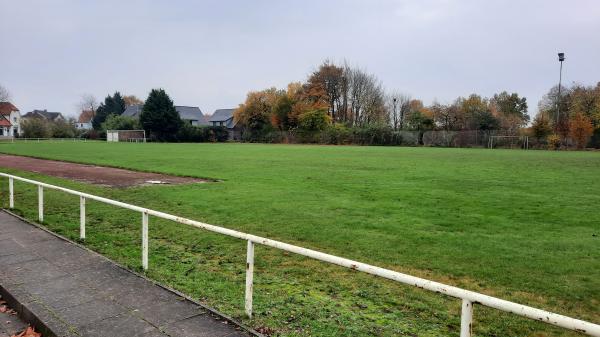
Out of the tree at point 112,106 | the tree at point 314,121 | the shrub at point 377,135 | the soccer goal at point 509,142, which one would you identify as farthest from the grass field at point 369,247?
the tree at point 112,106

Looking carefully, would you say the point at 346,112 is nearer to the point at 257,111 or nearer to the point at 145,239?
the point at 257,111

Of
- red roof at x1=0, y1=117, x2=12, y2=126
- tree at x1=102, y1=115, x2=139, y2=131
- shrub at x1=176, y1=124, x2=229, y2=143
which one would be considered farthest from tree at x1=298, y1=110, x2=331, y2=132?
red roof at x1=0, y1=117, x2=12, y2=126

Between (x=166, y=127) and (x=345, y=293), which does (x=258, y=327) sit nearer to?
(x=345, y=293)

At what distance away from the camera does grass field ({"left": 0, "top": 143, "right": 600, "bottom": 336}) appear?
14.6ft

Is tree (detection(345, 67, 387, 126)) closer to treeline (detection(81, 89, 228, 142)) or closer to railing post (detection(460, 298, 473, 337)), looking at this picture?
treeline (detection(81, 89, 228, 142))

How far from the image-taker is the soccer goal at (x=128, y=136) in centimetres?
6950

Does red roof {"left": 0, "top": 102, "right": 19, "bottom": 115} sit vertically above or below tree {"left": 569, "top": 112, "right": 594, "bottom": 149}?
above

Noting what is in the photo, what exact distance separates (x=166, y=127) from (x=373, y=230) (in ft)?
213

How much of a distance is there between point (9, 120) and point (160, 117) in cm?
4904

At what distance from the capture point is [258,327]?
156 inches

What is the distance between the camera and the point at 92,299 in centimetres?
447

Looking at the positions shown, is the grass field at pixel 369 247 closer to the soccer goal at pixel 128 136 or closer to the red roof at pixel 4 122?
the soccer goal at pixel 128 136

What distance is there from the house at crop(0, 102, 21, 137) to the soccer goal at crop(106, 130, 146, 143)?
25575 millimetres

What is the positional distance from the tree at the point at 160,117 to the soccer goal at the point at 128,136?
4.24ft
